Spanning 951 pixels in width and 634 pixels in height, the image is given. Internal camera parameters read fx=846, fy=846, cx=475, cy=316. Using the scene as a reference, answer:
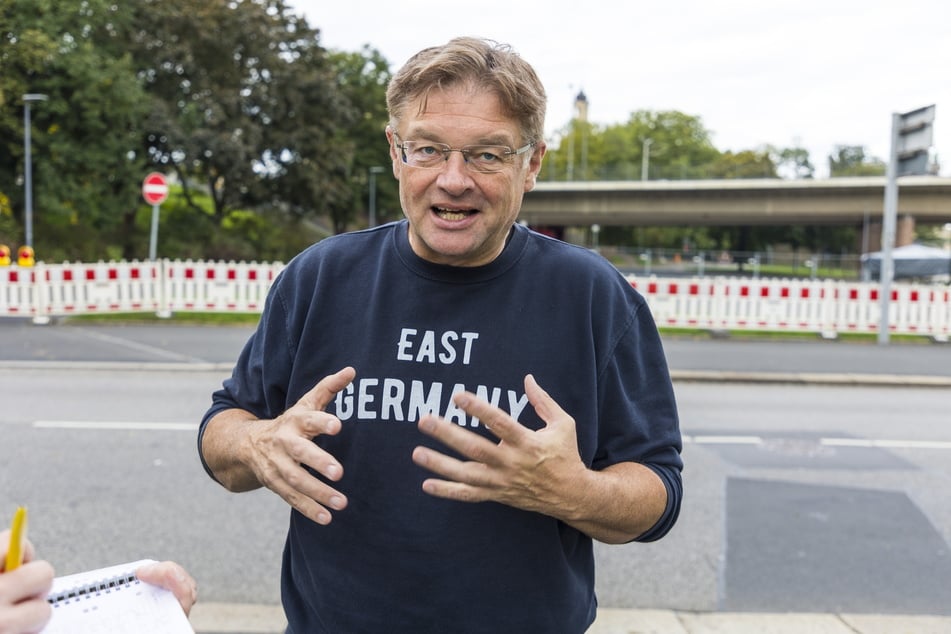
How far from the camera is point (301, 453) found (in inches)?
61.2

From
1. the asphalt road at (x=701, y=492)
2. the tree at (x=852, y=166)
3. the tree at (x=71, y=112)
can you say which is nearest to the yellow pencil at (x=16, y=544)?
the asphalt road at (x=701, y=492)

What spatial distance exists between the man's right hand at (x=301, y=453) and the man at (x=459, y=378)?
0.07ft

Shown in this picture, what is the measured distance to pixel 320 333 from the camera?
6.35ft

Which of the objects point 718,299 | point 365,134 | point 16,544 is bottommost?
point 718,299

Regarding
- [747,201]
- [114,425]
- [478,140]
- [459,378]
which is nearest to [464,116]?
[478,140]

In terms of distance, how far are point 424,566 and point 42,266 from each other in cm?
1519

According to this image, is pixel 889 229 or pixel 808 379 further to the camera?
pixel 889 229

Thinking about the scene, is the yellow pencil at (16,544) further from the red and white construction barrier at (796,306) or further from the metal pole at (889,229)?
the metal pole at (889,229)

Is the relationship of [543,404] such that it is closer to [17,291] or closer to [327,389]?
[327,389]

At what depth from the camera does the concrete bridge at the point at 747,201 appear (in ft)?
130

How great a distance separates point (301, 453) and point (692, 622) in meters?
3.01

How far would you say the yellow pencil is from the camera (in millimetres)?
1181

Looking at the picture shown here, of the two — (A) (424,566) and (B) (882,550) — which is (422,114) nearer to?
(A) (424,566)

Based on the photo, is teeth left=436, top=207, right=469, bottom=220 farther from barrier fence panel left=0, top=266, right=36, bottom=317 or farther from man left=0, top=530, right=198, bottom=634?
barrier fence panel left=0, top=266, right=36, bottom=317
